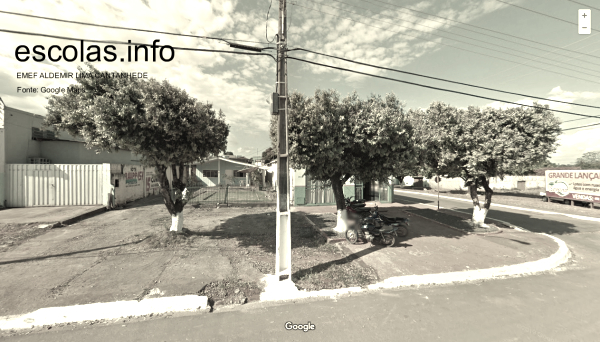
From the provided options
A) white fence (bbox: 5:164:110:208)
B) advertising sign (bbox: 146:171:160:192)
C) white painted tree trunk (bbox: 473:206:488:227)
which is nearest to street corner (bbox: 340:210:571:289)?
white painted tree trunk (bbox: 473:206:488:227)

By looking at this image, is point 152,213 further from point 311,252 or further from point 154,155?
point 311,252

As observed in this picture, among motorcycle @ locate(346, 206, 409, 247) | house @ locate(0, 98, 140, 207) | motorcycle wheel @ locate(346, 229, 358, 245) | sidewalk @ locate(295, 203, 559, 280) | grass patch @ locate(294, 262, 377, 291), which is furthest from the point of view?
house @ locate(0, 98, 140, 207)

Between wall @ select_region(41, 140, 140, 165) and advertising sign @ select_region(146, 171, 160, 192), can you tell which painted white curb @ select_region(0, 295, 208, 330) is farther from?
wall @ select_region(41, 140, 140, 165)

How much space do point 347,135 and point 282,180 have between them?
3.30 metres

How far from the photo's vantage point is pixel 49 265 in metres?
6.28

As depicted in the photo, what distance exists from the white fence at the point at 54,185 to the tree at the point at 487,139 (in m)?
18.5

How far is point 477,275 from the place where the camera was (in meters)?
6.40

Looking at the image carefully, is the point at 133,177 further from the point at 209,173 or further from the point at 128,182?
the point at 209,173

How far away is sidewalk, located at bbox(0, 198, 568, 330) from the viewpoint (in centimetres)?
503

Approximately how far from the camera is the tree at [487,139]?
9969 millimetres

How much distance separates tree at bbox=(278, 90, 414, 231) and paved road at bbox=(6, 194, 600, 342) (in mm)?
4228

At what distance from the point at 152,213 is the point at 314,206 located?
1018 cm

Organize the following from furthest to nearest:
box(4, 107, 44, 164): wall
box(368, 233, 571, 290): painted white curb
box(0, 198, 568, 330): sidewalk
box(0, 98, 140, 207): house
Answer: box(4, 107, 44, 164): wall
box(0, 98, 140, 207): house
box(368, 233, 571, 290): painted white curb
box(0, 198, 568, 330): sidewalk

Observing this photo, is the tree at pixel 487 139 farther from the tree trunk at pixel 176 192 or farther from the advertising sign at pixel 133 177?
the advertising sign at pixel 133 177
